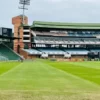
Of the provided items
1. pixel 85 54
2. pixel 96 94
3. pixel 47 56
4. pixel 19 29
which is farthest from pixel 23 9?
pixel 96 94

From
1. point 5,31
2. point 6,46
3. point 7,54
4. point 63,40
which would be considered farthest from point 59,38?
point 7,54

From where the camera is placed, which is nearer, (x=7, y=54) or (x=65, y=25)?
(x=7, y=54)

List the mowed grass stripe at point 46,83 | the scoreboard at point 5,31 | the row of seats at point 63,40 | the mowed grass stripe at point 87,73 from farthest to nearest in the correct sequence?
the row of seats at point 63,40 < the scoreboard at point 5,31 < the mowed grass stripe at point 87,73 < the mowed grass stripe at point 46,83

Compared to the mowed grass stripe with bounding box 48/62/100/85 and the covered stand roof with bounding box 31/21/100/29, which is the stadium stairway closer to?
the covered stand roof with bounding box 31/21/100/29

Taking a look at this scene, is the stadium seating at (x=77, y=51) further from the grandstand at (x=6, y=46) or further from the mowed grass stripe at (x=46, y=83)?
the mowed grass stripe at (x=46, y=83)

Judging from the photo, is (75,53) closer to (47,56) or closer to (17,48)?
(47,56)

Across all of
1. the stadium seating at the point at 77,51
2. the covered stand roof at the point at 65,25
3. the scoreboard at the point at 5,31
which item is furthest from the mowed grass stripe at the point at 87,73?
the covered stand roof at the point at 65,25

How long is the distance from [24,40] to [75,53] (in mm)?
22441

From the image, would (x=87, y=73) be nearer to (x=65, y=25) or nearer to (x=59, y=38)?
(x=59, y=38)

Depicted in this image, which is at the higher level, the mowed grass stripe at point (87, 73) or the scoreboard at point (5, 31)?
the scoreboard at point (5, 31)

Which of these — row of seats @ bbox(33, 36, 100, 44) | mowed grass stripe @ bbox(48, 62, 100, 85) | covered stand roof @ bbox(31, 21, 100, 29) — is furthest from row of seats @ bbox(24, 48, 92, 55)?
mowed grass stripe @ bbox(48, 62, 100, 85)

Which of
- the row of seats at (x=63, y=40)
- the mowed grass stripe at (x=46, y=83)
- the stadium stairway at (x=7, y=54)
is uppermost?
the row of seats at (x=63, y=40)

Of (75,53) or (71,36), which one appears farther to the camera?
(71,36)

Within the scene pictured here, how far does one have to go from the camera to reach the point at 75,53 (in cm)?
14600
